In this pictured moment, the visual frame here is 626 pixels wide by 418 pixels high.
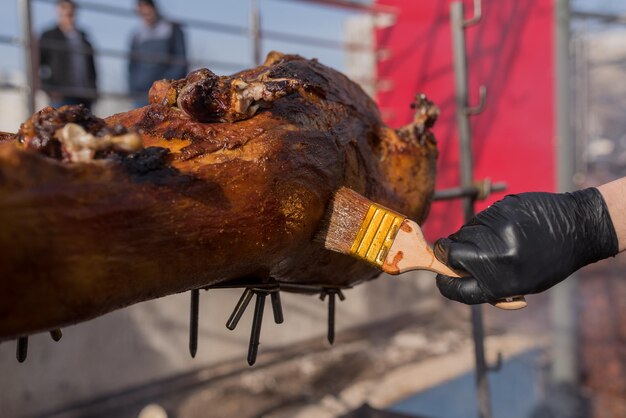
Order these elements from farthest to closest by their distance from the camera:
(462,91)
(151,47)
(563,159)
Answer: (563,159) < (151,47) < (462,91)

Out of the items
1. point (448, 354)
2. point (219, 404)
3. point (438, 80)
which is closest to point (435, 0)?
point (438, 80)

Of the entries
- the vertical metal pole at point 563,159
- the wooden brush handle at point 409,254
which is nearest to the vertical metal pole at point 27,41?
the wooden brush handle at point 409,254

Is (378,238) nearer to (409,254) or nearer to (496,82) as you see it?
(409,254)

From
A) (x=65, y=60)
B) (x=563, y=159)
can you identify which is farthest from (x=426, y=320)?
(x=65, y=60)

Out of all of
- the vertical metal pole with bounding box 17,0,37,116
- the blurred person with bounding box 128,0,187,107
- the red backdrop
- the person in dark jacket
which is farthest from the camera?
the red backdrop

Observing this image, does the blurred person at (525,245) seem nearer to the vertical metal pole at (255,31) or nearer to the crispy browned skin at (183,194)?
the crispy browned skin at (183,194)

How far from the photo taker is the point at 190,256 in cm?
118

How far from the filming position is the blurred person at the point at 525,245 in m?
1.36

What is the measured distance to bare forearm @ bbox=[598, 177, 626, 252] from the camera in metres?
1.52

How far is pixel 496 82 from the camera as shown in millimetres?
Result: 6039

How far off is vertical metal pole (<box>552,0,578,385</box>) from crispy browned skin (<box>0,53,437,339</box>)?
3.65m

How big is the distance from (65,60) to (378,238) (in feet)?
12.0

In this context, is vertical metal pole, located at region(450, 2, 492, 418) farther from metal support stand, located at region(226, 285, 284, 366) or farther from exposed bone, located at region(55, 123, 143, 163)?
exposed bone, located at region(55, 123, 143, 163)

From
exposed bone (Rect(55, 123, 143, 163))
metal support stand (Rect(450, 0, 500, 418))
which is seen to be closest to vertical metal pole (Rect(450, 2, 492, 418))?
metal support stand (Rect(450, 0, 500, 418))
